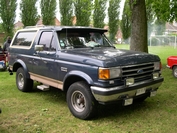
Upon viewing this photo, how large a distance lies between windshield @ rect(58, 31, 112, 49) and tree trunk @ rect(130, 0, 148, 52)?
4.31 m

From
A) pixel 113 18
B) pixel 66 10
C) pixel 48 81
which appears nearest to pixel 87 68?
pixel 48 81

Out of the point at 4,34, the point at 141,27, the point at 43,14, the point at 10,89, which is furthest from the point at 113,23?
the point at 10,89

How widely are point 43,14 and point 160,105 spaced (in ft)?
102

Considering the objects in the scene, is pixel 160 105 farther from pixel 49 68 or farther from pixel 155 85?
pixel 49 68

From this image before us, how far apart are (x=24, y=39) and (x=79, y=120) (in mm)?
3513

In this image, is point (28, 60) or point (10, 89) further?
point (10, 89)

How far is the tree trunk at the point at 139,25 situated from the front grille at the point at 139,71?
5.29m

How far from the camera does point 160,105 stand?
18.6 ft

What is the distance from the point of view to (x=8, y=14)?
30.1 metres

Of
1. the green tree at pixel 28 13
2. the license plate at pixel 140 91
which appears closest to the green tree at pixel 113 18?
the green tree at pixel 28 13

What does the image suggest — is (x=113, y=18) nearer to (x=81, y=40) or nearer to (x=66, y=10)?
(x=66, y=10)

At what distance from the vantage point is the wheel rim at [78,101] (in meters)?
4.92

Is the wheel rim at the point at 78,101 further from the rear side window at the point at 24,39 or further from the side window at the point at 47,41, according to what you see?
the rear side window at the point at 24,39

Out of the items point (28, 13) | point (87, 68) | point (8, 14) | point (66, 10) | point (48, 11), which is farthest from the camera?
point (66, 10)
